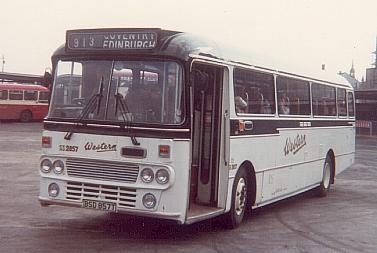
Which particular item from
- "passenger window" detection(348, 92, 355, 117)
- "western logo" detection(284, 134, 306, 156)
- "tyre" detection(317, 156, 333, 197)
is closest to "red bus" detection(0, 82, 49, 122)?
"passenger window" detection(348, 92, 355, 117)

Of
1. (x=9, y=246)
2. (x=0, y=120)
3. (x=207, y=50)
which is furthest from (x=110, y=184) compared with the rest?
(x=0, y=120)

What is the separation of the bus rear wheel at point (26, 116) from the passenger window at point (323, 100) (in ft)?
121

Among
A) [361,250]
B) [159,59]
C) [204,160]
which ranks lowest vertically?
[361,250]

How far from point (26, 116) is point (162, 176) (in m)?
42.9

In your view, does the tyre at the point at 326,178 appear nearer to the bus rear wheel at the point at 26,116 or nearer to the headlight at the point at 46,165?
the headlight at the point at 46,165

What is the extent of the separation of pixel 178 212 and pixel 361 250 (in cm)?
262

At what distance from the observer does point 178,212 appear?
868 centimetres

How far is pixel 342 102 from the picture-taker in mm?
17047

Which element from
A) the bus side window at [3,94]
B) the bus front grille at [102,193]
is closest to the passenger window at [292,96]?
the bus front grille at [102,193]

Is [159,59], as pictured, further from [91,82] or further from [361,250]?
[361,250]

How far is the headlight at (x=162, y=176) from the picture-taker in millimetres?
8680

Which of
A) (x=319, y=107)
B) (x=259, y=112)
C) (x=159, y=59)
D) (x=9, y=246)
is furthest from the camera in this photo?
(x=319, y=107)

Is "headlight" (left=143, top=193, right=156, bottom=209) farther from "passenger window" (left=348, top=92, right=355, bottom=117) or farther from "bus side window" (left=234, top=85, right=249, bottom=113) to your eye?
"passenger window" (left=348, top=92, right=355, bottom=117)

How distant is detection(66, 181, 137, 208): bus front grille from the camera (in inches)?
345
